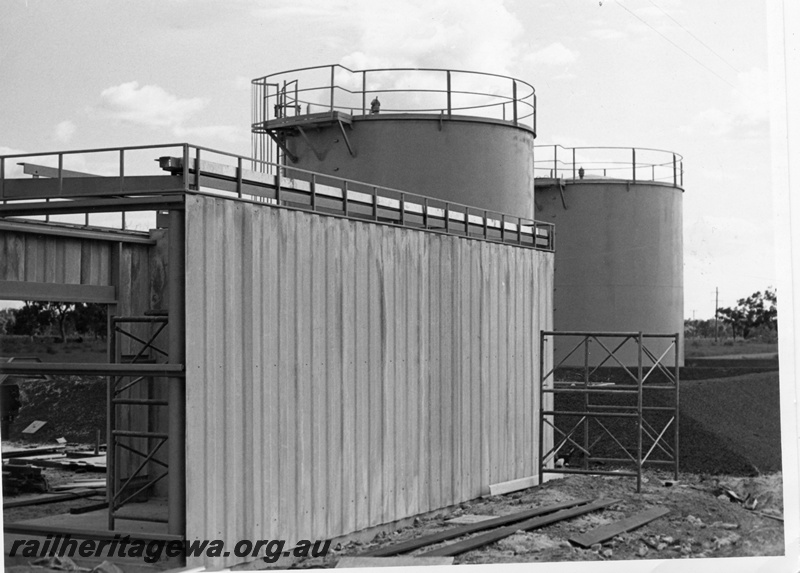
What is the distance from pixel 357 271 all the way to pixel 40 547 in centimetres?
574

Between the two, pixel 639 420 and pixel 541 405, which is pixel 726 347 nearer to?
pixel 541 405

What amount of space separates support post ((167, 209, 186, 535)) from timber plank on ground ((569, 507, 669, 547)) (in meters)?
6.74

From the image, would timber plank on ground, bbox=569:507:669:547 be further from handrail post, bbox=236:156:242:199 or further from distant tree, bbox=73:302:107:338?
distant tree, bbox=73:302:107:338

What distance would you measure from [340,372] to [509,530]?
3.69 metres

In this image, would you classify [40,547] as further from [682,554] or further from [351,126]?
[351,126]

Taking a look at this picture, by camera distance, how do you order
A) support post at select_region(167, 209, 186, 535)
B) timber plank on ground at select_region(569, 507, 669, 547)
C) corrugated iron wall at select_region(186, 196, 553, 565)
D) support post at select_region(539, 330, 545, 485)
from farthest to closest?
support post at select_region(539, 330, 545, 485) → timber plank on ground at select_region(569, 507, 669, 547) → corrugated iron wall at select_region(186, 196, 553, 565) → support post at select_region(167, 209, 186, 535)

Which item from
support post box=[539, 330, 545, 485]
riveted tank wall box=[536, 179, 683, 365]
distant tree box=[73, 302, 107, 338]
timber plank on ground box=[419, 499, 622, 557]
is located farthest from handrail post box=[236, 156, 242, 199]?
distant tree box=[73, 302, 107, 338]

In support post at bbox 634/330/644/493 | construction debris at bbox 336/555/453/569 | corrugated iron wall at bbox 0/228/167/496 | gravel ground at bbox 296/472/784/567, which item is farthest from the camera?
support post at bbox 634/330/644/493

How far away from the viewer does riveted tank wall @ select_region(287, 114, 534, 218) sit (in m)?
22.3

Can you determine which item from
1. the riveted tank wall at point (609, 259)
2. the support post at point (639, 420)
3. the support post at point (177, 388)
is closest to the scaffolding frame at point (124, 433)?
the support post at point (177, 388)

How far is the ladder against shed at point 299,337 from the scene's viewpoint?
12352 millimetres

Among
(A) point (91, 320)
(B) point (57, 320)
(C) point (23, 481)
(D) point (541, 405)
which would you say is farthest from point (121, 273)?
(B) point (57, 320)

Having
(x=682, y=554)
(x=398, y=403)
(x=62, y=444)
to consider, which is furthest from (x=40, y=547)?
(x=62, y=444)

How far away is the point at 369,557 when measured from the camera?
14.1 metres
